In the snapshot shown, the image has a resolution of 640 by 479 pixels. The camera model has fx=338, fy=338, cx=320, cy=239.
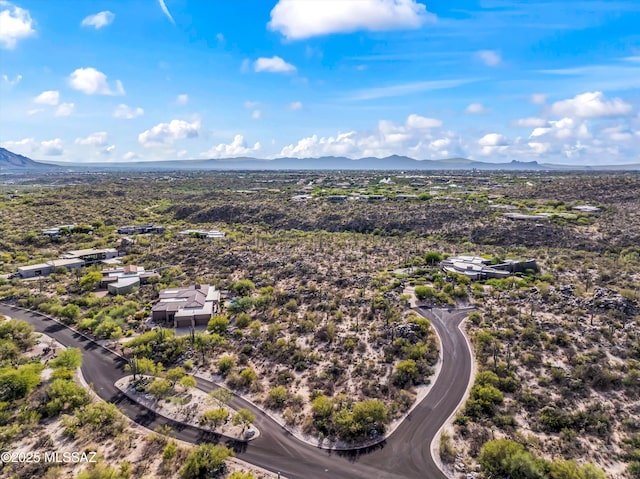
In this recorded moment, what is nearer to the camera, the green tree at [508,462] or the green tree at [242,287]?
the green tree at [508,462]

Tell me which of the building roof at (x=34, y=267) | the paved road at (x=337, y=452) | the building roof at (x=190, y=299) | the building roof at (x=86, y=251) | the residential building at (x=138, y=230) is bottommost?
the paved road at (x=337, y=452)

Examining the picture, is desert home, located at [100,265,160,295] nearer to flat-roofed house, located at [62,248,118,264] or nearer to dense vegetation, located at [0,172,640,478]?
dense vegetation, located at [0,172,640,478]

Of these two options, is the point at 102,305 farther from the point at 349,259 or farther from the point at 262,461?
the point at 349,259

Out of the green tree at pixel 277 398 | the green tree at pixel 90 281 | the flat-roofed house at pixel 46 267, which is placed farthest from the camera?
the flat-roofed house at pixel 46 267

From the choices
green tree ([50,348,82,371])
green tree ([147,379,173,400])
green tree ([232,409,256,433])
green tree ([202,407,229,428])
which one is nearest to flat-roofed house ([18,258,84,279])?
green tree ([50,348,82,371])

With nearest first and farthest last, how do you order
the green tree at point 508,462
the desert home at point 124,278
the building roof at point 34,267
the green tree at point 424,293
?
1. the green tree at point 508,462
2. the green tree at point 424,293
3. the desert home at point 124,278
4. the building roof at point 34,267

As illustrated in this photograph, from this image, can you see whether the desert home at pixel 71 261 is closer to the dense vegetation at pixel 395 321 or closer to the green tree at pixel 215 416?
the dense vegetation at pixel 395 321

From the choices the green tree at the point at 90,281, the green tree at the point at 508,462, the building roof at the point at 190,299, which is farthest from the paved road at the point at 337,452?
the green tree at the point at 90,281

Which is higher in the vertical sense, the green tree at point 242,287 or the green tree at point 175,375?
the green tree at point 242,287
